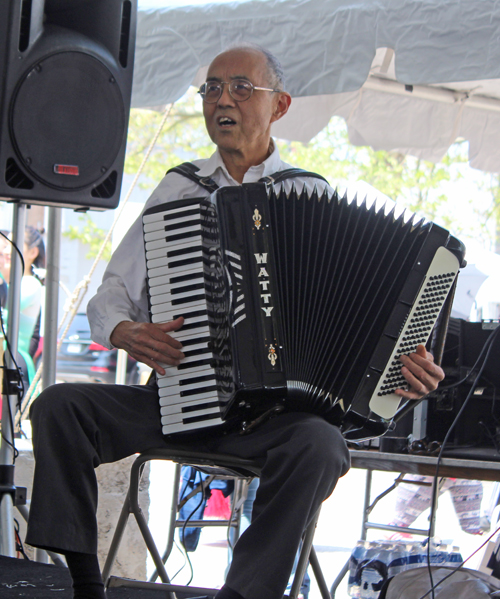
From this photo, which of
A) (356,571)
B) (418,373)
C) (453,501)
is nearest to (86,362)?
(453,501)

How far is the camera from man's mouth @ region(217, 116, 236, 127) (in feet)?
7.47

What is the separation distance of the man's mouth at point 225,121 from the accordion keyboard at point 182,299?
0.54m

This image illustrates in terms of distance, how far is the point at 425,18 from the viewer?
240 cm

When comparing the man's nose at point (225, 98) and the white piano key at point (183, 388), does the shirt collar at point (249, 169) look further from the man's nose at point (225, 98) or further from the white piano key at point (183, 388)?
the white piano key at point (183, 388)

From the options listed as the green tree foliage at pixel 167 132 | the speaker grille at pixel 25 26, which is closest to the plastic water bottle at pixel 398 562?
the speaker grille at pixel 25 26

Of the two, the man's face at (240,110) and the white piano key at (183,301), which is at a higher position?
the man's face at (240,110)

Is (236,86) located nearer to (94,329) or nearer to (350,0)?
(350,0)

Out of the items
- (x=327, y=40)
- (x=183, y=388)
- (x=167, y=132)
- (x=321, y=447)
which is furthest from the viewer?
(x=167, y=132)

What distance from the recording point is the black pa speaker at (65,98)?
7.09 ft

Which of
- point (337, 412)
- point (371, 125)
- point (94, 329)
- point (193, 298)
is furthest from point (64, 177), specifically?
point (371, 125)

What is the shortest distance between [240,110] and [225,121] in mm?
57

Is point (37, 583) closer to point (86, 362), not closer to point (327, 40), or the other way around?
point (327, 40)

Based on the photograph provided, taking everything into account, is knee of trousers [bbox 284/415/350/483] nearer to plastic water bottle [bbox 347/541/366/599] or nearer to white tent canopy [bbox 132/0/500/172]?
plastic water bottle [bbox 347/541/366/599]

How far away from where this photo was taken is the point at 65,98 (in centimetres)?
224
